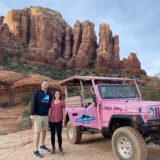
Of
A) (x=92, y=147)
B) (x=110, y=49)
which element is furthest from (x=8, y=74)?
(x=110, y=49)

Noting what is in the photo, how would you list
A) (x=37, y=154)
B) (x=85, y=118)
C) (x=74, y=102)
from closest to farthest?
(x=37, y=154) < (x=85, y=118) < (x=74, y=102)

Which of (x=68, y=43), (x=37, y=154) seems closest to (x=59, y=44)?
(x=68, y=43)

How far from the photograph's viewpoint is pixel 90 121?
26.9 feet

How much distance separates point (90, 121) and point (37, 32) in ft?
195

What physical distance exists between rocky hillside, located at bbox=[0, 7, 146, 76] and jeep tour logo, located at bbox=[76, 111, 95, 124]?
48.3m

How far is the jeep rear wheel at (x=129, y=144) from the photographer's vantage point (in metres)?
6.50

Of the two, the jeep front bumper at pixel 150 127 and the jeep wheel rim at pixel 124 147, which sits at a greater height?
the jeep front bumper at pixel 150 127

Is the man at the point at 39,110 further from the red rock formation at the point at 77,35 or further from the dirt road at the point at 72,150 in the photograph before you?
the red rock formation at the point at 77,35

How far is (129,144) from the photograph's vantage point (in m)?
6.79

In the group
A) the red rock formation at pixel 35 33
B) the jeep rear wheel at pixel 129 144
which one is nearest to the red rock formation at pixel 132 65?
the red rock formation at pixel 35 33

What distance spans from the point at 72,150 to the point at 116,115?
207 centimetres

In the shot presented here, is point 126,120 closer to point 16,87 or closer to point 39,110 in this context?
point 39,110

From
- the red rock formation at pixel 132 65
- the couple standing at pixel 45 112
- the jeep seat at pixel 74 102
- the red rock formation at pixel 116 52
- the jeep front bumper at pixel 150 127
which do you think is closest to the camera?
the jeep front bumper at pixel 150 127

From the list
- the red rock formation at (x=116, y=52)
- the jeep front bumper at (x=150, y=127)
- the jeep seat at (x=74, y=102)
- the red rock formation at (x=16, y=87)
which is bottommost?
the jeep front bumper at (x=150, y=127)
